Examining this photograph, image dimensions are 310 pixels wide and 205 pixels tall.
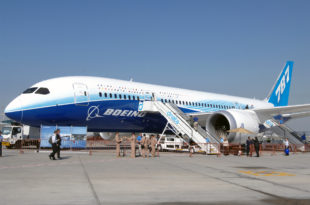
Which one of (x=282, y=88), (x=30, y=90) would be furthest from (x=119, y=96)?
(x=282, y=88)

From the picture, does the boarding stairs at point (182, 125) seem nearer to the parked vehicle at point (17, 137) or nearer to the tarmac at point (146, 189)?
the parked vehicle at point (17, 137)

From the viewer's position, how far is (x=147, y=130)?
24109 mm

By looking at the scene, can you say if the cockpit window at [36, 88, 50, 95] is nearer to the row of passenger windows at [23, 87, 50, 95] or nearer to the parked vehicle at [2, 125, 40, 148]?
the row of passenger windows at [23, 87, 50, 95]

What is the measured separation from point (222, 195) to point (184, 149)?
1645 cm

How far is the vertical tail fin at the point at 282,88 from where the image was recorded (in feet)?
117

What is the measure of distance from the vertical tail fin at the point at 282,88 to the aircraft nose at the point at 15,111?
1001 inches

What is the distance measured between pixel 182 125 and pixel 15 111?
930 centimetres

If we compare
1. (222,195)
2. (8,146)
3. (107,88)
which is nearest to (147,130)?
(107,88)

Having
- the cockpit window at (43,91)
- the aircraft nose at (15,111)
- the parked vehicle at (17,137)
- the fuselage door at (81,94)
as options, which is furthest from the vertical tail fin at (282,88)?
the aircraft nose at (15,111)

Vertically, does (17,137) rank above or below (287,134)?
below

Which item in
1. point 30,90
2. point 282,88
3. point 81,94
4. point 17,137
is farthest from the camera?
point 282,88

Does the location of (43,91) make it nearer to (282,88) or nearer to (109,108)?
(109,108)

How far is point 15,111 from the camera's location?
1834 cm

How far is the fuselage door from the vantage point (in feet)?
63.9
